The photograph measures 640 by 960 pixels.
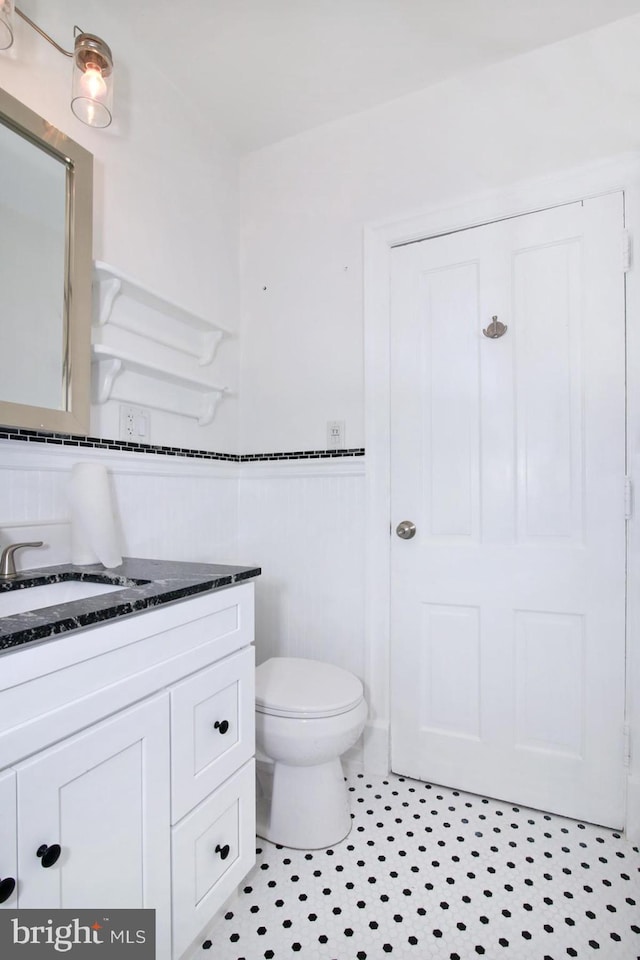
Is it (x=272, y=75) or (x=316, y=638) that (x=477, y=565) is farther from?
(x=272, y=75)

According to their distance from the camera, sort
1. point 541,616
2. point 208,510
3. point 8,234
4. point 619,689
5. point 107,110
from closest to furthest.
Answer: point 8,234, point 107,110, point 619,689, point 541,616, point 208,510

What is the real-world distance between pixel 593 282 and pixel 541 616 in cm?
109

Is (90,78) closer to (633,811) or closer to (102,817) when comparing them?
(102,817)

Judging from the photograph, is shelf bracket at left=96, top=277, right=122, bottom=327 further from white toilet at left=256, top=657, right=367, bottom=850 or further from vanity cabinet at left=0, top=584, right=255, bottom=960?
white toilet at left=256, top=657, right=367, bottom=850

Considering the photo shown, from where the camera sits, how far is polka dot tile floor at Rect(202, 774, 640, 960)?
1118mm

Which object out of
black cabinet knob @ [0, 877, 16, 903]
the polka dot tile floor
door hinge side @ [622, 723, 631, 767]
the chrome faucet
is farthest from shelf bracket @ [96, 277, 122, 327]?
door hinge side @ [622, 723, 631, 767]

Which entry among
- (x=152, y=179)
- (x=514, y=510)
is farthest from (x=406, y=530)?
(x=152, y=179)

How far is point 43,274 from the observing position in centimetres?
130

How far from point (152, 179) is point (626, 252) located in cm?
157

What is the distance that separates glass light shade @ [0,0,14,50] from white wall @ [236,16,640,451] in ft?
3.48

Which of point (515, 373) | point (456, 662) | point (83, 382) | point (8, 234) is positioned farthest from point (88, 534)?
point (515, 373)

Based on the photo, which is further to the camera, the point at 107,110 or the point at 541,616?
the point at 541,616

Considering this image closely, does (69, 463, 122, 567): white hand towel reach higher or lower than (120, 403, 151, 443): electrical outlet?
lower

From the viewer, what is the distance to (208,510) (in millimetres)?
1937
